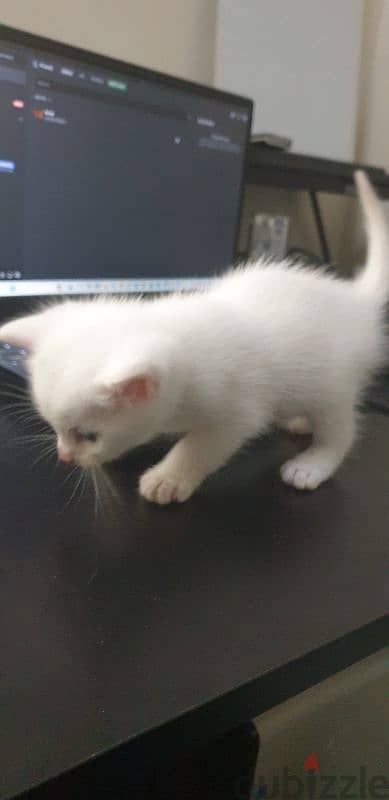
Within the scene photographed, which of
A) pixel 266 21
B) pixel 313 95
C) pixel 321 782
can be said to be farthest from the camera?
pixel 313 95

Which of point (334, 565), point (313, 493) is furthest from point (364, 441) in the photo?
point (334, 565)

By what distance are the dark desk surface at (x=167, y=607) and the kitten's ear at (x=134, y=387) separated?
0.11m

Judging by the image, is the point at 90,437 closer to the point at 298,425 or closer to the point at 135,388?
the point at 135,388

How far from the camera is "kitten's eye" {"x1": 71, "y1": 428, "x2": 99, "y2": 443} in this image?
0.50 meters

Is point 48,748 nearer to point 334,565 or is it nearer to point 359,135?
point 334,565

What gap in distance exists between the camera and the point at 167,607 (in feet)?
1.31

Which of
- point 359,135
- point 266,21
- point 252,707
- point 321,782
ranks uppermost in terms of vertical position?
point 266,21

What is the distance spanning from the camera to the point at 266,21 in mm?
1291

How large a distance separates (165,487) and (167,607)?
165 mm

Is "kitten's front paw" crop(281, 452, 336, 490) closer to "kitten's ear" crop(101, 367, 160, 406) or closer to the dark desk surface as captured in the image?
the dark desk surface

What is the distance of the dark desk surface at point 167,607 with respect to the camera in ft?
1.02

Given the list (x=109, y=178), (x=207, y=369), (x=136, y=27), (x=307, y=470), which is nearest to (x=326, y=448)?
(x=307, y=470)

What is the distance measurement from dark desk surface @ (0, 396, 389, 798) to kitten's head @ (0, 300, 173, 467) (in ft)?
0.22

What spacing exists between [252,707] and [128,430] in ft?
0.80
